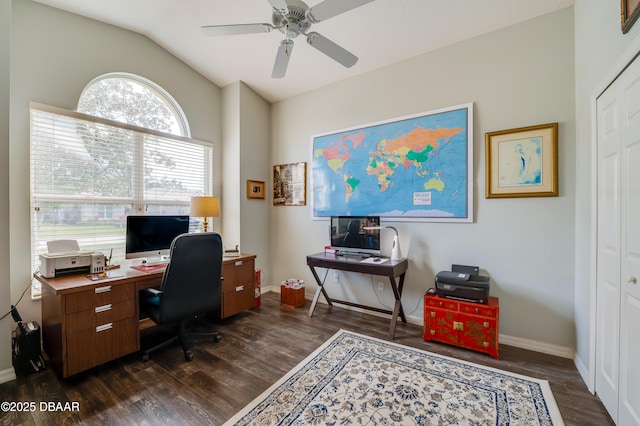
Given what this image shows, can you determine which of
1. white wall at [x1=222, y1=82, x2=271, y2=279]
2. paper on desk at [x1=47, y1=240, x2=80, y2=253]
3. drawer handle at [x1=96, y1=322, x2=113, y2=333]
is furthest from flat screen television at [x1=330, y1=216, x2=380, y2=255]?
paper on desk at [x1=47, y1=240, x2=80, y2=253]

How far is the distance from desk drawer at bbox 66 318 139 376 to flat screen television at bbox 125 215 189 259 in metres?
0.65

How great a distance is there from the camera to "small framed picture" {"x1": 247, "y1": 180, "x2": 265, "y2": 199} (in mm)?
3885

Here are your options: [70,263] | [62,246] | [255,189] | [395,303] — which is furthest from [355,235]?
[62,246]

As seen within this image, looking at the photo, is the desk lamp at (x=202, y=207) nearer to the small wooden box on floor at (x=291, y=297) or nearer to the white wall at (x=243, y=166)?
the white wall at (x=243, y=166)

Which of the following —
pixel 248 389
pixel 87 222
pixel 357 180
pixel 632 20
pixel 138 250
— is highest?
pixel 632 20

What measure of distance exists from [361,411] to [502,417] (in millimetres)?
827

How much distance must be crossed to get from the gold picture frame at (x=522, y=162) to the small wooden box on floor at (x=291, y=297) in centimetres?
246

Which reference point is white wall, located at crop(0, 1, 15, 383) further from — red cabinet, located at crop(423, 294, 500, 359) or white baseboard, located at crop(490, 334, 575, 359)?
white baseboard, located at crop(490, 334, 575, 359)

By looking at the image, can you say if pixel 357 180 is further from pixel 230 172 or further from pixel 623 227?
pixel 623 227

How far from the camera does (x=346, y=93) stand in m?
3.48

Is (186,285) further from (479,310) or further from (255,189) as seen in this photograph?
(479,310)

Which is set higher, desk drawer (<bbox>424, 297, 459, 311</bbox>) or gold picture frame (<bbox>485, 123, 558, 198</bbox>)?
gold picture frame (<bbox>485, 123, 558, 198</bbox>)

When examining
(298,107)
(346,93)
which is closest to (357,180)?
(346,93)

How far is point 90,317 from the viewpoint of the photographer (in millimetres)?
2029
